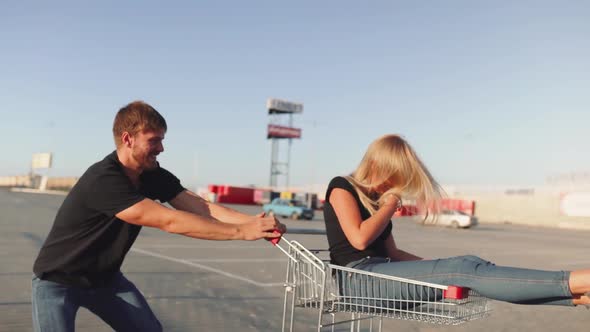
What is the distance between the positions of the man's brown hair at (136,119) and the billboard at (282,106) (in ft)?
263

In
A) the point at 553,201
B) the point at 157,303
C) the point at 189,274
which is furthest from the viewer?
the point at 553,201

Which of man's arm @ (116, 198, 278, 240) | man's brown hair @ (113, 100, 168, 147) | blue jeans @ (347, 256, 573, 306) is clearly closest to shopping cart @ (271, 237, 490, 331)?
blue jeans @ (347, 256, 573, 306)

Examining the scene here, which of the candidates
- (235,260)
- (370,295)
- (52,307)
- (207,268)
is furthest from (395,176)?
(235,260)

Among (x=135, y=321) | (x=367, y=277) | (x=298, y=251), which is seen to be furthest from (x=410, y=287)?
(x=135, y=321)

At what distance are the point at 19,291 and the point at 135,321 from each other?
482 cm

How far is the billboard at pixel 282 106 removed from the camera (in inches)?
3270

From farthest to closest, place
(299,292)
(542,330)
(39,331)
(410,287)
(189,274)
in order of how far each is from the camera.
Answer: (189,274)
(542,330)
(299,292)
(410,287)
(39,331)

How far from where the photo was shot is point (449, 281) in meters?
2.80

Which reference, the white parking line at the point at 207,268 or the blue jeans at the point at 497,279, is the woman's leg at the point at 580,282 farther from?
the white parking line at the point at 207,268

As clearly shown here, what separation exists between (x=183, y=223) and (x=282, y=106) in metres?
81.5

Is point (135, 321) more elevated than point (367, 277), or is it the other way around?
point (367, 277)

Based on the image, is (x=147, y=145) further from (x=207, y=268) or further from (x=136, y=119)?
(x=207, y=268)

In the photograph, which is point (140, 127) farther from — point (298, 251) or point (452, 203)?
point (452, 203)

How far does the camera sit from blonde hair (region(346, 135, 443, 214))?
3.34m
